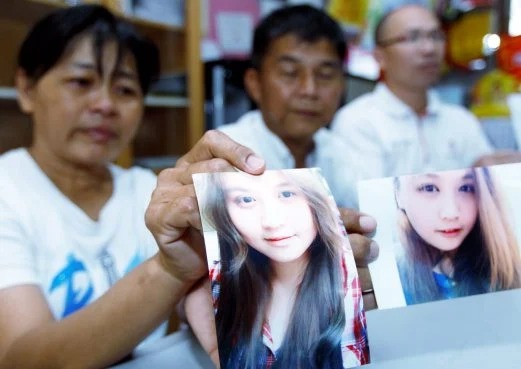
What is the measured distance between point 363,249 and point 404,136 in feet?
3.46

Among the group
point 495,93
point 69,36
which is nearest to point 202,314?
point 69,36

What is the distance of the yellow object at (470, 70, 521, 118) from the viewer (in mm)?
1657

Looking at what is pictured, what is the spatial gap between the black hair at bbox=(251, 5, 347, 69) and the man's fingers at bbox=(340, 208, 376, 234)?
710mm

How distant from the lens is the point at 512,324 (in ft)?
1.84

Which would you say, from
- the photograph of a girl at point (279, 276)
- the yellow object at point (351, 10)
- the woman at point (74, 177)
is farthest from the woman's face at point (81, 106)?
the yellow object at point (351, 10)

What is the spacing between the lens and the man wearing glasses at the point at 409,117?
4.71 ft

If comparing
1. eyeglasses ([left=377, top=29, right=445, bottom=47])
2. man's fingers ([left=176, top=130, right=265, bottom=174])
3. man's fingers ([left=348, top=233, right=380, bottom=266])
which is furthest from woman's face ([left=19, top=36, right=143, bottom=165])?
eyeglasses ([left=377, top=29, right=445, bottom=47])

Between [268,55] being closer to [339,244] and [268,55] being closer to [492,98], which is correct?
[339,244]

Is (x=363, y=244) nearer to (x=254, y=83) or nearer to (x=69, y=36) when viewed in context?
(x=69, y=36)

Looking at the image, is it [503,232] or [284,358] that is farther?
[503,232]

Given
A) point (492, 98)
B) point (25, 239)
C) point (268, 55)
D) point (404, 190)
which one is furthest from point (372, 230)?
point (492, 98)

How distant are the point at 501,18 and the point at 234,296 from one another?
2.24 m

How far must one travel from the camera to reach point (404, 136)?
1.48 metres

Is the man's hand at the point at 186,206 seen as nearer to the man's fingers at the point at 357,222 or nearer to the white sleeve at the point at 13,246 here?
the man's fingers at the point at 357,222
